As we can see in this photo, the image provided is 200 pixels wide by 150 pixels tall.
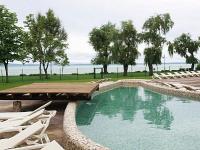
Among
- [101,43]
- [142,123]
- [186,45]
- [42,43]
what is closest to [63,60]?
[42,43]

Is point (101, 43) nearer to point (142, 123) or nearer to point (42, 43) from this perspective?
point (42, 43)

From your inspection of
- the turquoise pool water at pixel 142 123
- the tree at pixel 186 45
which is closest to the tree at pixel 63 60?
the tree at pixel 186 45

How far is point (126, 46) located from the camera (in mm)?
43500

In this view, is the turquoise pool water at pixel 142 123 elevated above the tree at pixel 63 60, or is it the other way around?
the tree at pixel 63 60

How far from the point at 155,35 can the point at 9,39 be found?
59.0 ft

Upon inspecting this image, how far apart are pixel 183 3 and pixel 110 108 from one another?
20.4 metres

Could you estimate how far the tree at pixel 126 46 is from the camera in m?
43.2

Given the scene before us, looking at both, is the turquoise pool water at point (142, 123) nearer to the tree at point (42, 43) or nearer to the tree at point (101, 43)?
the tree at point (42, 43)

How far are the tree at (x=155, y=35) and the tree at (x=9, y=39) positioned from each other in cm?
1600

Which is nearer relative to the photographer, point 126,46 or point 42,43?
point 42,43

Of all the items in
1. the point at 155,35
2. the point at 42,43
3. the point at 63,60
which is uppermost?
the point at 155,35

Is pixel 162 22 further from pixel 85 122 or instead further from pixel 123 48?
pixel 85 122

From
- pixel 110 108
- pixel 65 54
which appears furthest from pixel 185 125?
pixel 65 54

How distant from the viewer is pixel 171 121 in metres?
12.4
